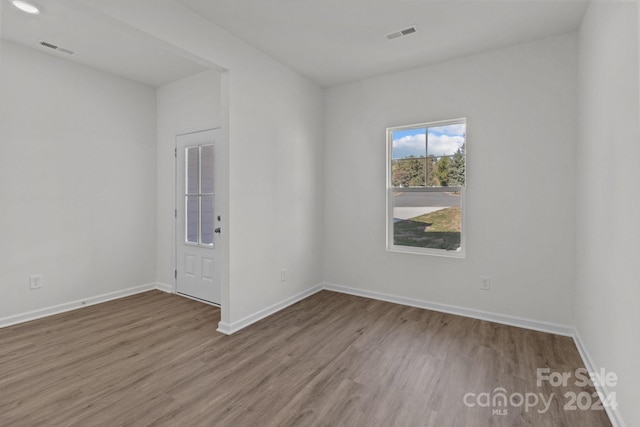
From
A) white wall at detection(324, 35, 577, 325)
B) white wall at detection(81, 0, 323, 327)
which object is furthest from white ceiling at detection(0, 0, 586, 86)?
white wall at detection(324, 35, 577, 325)

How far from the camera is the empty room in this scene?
2.00 m

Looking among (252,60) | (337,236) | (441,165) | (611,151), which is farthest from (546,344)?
(252,60)

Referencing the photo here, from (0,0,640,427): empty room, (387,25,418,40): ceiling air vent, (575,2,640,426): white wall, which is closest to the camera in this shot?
(575,2,640,426): white wall

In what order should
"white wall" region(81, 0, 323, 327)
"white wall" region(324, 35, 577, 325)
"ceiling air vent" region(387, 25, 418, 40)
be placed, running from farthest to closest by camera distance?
"white wall" region(324, 35, 577, 325) → "ceiling air vent" region(387, 25, 418, 40) → "white wall" region(81, 0, 323, 327)

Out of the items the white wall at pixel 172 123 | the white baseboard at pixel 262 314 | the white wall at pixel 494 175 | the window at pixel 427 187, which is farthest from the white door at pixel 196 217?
the window at pixel 427 187

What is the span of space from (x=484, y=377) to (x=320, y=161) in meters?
3.13

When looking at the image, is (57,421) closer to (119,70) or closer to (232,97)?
(232,97)

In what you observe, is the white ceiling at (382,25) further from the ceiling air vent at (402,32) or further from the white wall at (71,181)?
the white wall at (71,181)

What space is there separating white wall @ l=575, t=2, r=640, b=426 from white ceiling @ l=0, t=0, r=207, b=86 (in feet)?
10.1

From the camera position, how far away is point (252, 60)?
325 centimetres

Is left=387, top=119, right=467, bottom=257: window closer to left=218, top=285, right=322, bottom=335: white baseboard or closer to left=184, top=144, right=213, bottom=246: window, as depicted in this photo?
left=218, top=285, right=322, bottom=335: white baseboard

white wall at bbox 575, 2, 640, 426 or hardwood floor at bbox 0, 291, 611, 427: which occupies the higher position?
white wall at bbox 575, 2, 640, 426

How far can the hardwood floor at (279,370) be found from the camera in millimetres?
1890

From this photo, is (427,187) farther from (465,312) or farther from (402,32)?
(402,32)
